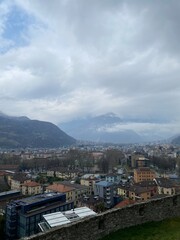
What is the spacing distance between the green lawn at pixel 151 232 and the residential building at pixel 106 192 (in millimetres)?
45963

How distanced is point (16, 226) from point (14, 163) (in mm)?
102747

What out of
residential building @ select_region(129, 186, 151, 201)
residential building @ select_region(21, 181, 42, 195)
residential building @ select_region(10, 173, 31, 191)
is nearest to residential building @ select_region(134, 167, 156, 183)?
residential building @ select_region(129, 186, 151, 201)

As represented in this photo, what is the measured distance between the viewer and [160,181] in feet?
234

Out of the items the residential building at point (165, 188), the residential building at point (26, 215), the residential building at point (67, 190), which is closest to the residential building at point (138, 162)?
the residential building at point (165, 188)

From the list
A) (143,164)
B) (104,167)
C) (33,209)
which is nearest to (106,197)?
(33,209)

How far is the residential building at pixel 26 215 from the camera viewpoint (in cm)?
3634

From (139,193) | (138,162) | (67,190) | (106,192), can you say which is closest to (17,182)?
(67,190)

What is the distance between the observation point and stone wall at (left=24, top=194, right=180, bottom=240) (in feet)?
31.3

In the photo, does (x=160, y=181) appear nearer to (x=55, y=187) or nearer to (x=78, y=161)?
(x=55, y=187)

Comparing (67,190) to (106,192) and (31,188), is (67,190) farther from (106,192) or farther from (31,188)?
(31,188)

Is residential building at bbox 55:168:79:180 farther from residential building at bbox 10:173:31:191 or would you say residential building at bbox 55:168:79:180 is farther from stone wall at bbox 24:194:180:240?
stone wall at bbox 24:194:180:240

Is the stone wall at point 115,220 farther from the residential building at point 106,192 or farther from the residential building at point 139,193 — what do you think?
the residential building at point 139,193

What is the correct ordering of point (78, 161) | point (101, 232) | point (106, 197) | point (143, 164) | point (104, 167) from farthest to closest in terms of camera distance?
point (78, 161) < point (143, 164) < point (104, 167) < point (106, 197) < point (101, 232)

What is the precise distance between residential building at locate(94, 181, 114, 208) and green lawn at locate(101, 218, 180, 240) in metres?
46.0
